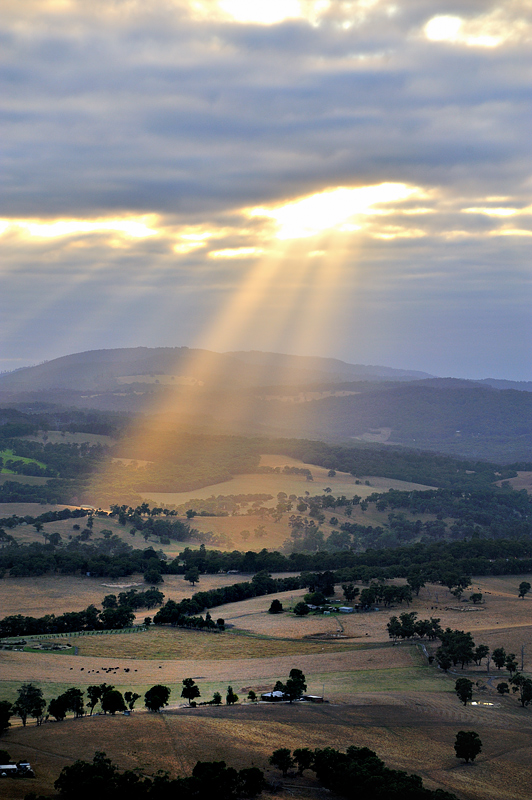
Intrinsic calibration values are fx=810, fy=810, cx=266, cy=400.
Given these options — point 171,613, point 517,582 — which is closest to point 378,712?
point 171,613

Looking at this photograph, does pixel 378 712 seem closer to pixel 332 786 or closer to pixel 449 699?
pixel 449 699

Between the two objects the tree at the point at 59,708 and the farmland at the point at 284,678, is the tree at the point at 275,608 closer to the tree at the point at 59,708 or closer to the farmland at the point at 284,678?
the farmland at the point at 284,678

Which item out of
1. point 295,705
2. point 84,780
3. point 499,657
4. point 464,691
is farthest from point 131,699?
point 499,657

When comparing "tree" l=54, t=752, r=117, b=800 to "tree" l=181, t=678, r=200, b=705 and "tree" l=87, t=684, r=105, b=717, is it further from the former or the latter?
"tree" l=181, t=678, r=200, b=705

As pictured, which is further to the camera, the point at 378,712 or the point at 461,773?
the point at 378,712

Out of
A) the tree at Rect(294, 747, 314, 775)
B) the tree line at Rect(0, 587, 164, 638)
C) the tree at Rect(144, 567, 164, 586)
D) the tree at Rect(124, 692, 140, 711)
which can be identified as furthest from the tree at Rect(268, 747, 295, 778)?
the tree at Rect(144, 567, 164, 586)

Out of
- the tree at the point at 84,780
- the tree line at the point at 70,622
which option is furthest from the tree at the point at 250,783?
the tree line at the point at 70,622

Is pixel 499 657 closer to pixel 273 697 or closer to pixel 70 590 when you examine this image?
pixel 273 697

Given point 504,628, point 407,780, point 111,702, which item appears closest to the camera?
point 407,780
